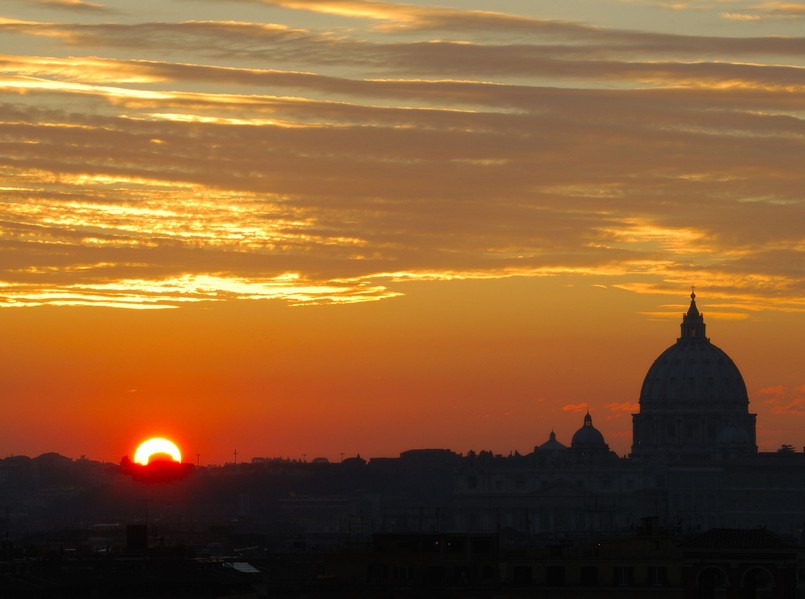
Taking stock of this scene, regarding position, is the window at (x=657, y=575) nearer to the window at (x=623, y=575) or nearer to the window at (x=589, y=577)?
the window at (x=623, y=575)

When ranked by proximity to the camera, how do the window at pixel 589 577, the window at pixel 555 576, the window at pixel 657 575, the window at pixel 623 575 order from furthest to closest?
the window at pixel 555 576
the window at pixel 589 577
the window at pixel 623 575
the window at pixel 657 575

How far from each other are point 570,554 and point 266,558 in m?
39.9

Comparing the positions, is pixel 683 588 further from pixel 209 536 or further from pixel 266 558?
pixel 209 536

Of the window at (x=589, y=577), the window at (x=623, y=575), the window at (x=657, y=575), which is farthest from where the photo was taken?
the window at (x=589, y=577)

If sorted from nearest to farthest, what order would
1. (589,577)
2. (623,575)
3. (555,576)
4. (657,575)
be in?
(657,575), (623,575), (589,577), (555,576)

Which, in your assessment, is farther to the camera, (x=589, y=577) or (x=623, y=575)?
(x=589, y=577)

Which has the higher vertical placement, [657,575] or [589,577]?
[589,577]

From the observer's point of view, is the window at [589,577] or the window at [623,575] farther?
the window at [589,577]

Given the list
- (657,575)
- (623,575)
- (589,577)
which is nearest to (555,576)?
(589,577)

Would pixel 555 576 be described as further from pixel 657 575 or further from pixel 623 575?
pixel 657 575

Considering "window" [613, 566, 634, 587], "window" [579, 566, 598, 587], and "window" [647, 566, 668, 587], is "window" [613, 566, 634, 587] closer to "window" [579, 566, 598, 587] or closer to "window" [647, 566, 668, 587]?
"window" [579, 566, 598, 587]

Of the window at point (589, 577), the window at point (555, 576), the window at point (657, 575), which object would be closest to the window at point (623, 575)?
the window at point (589, 577)

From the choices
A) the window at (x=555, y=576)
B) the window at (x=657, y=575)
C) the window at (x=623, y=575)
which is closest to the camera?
the window at (x=657, y=575)

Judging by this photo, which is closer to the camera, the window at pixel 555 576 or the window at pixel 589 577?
the window at pixel 589 577
